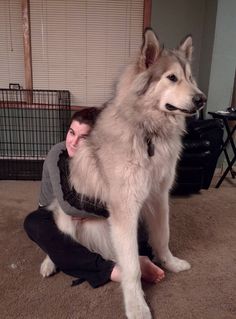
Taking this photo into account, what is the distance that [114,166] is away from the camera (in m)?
1.32

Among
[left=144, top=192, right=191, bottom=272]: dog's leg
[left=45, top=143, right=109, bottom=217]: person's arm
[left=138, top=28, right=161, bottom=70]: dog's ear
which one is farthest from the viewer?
[left=144, top=192, right=191, bottom=272]: dog's leg

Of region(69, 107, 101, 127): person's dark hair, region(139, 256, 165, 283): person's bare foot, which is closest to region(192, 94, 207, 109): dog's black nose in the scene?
region(69, 107, 101, 127): person's dark hair

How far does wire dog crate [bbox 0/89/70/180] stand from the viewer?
10.7ft

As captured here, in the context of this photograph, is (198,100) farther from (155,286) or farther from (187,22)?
(187,22)

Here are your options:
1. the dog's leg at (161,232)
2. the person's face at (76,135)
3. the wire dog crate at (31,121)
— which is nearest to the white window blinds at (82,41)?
the wire dog crate at (31,121)

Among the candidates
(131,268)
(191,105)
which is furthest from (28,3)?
(131,268)

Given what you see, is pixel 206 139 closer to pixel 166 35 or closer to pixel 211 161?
pixel 211 161

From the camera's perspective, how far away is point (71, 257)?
1535mm

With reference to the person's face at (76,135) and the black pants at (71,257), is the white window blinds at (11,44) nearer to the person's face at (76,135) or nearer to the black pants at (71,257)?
the person's face at (76,135)

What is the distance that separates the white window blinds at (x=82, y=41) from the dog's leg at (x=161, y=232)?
73.2 inches

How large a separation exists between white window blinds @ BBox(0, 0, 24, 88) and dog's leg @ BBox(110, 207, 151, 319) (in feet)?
8.26

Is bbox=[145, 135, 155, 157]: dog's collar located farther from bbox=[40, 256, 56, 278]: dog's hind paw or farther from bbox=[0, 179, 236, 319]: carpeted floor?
bbox=[40, 256, 56, 278]: dog's hind paw

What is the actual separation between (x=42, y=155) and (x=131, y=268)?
7.23 ft

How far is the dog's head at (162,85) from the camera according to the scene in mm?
1255
